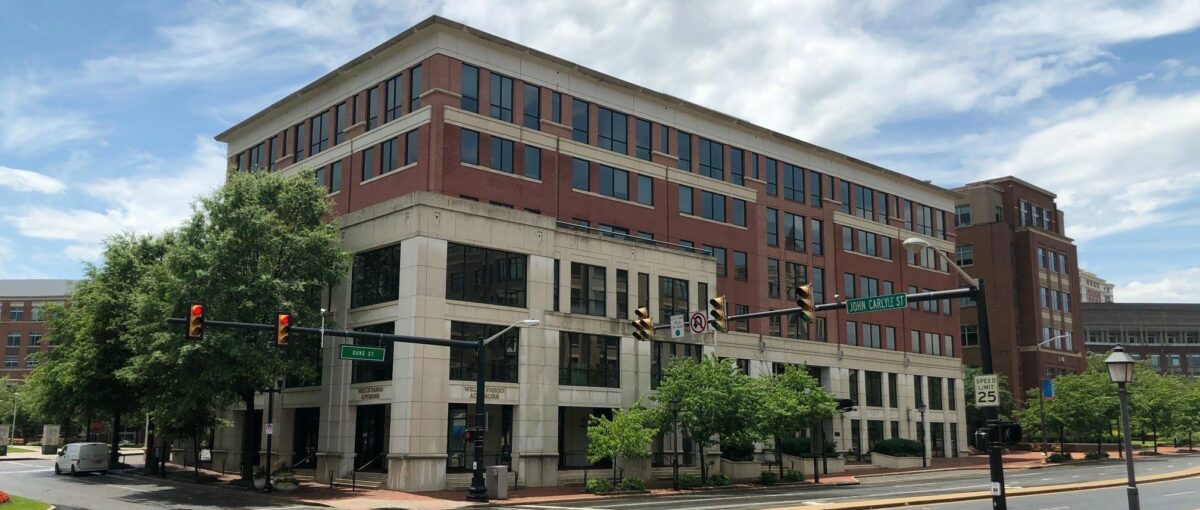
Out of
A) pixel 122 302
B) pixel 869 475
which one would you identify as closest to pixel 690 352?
pixel 869 475

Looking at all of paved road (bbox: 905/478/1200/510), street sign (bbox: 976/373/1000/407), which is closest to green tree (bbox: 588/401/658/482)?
paved road (bbox: 905/478/1200/510)

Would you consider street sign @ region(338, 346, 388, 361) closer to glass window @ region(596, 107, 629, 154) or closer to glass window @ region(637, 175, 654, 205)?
glass window @ region(596, 107, 629, 154)

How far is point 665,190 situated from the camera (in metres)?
59.8

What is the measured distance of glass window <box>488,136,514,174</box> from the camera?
166 ft

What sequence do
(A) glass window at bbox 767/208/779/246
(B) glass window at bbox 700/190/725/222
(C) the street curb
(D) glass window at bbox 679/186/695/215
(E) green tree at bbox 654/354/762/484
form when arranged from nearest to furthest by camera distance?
1. (C) the street curb
2. (E) green tree at bbox 654/354/762/484
3. (D) glass window at bbox 679/186/695/215
4. (B) glass window at bbox 700/190/725/222
5. (A) glass window at bbox 767/208/779/246

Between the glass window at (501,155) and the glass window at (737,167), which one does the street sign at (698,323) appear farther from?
the glass window at (737,167)

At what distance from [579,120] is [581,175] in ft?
10.7

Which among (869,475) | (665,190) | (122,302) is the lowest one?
(869,475)

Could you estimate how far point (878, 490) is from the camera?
149ft

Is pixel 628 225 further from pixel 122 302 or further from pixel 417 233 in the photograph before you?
pixel 122 302

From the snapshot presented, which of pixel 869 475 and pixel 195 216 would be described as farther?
pixel 869 475

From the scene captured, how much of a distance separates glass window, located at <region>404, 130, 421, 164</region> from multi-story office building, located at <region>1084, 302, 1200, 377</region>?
453 feet

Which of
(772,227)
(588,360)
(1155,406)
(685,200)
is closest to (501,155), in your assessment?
(588,360)

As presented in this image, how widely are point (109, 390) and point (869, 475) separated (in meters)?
45.4
